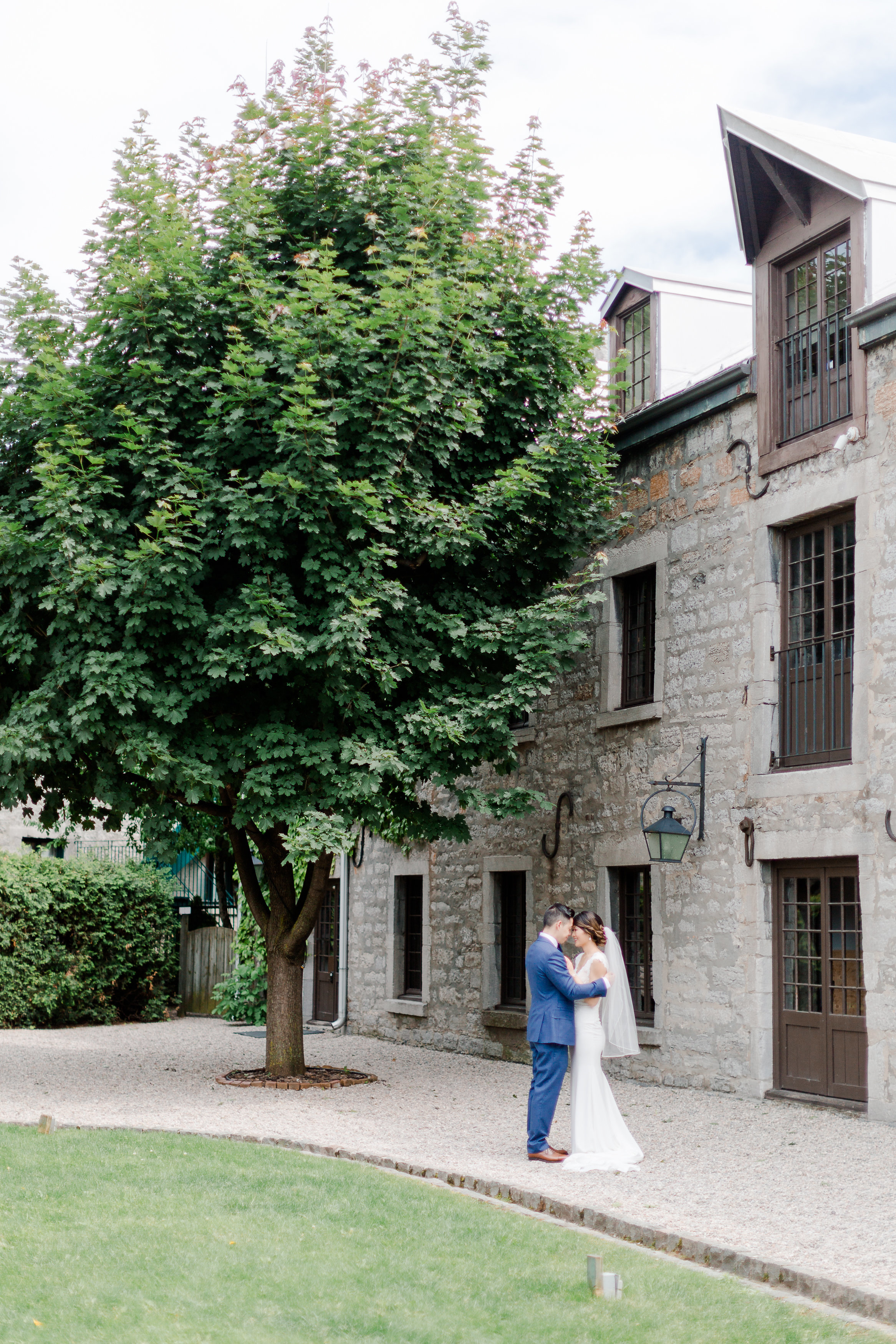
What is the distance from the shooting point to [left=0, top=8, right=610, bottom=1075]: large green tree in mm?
10734

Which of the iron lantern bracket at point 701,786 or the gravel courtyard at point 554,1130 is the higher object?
the iron lantern bracket at point 701,786

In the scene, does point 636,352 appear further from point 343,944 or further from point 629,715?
point 343,944

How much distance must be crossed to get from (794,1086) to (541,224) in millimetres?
7812

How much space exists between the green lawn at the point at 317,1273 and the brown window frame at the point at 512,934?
25.5ft

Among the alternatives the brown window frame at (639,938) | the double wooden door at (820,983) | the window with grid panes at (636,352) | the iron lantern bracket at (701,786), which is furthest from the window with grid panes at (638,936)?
the window with grid panes at (636,352)

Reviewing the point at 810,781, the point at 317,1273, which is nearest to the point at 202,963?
the point at 810,781

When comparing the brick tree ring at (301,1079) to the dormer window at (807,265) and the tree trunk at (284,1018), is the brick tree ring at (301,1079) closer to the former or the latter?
the tree trunk at (284,1018)

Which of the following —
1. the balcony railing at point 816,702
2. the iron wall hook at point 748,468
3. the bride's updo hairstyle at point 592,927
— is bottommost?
the bride's updo hairstyle at point 592,927

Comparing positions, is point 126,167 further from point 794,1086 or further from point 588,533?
point 794,1086

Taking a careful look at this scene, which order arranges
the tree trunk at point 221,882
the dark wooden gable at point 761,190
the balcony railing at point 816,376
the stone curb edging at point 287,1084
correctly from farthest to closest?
1. the tree trunk at point 221,882
2. the stone curb edging at point 287,1084
3. the dark wooden gable at point 761,190
4. the balcony railing at point 816,376

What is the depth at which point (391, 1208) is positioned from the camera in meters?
6.88

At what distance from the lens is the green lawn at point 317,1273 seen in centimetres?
493

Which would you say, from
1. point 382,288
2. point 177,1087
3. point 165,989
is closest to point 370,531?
point 382,288

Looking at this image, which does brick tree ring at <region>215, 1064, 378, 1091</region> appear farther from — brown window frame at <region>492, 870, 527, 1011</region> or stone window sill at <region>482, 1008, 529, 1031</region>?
brown window frame at <region>492, 870, 527, 1011</region>
